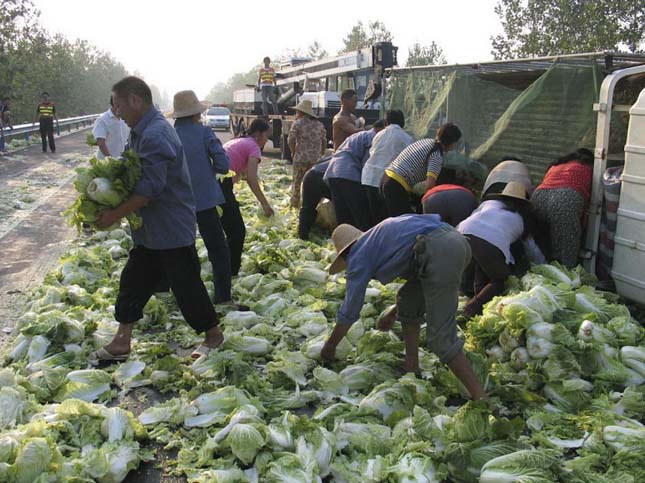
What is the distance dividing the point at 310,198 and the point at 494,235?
3951mm

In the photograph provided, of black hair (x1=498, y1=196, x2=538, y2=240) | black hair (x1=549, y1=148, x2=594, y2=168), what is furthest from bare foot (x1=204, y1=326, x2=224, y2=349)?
black hair (x1=549, y1=148, x2=594, y2=168)

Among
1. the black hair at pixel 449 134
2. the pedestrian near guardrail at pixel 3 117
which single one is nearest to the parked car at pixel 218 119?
the pedestrian near guardrail at pixel 3 117

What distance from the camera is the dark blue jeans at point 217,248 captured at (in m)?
6.11

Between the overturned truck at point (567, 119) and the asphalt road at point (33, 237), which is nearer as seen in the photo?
the asphalt road at point (33, 237)

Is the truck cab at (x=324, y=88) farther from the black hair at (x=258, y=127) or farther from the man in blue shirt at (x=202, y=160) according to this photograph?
the man in blue shirt at (x=202, y=160)

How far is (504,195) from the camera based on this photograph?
5855mm

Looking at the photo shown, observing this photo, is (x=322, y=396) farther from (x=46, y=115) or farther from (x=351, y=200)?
(x=46, y=115)

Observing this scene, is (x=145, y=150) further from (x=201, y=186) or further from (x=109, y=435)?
(x=109, y=435)

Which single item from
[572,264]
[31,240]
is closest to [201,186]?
[572,264]

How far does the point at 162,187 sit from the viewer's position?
4.52 meters

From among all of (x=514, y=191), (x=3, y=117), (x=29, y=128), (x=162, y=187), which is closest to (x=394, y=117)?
(x=514, y=191)

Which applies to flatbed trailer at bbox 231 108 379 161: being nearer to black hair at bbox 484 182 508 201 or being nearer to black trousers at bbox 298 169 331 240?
black trousers at bbox 298 169 331 240

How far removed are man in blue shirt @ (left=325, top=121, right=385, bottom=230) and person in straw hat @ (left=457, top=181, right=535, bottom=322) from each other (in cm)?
253

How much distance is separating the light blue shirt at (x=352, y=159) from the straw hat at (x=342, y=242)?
4.00 metres
